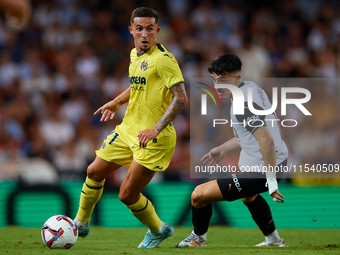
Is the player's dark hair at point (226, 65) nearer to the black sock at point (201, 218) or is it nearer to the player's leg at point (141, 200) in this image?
the player's leg at point (141, 200)

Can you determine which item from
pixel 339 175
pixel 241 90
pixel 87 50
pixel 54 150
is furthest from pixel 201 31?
pixel 241 90

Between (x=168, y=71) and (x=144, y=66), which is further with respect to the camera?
(x=144, y=66)

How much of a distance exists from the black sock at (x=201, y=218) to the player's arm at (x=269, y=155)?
31.5 inches

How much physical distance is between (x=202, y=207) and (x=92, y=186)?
119 cm

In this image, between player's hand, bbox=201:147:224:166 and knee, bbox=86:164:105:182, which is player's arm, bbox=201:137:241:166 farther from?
knee, bbox=86:164:105:182

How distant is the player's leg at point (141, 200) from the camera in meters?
5.22

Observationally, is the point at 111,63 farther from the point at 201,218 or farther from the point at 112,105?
the point at 201,218

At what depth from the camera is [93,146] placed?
9.89 metres

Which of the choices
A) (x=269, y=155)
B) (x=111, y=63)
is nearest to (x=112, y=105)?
(x=269, y=155)

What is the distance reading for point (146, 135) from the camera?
4957 millimetres

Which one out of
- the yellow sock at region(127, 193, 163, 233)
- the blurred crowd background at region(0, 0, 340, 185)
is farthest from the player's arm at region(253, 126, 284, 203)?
the blurred crowd background at region(0, 0, 340, 185)

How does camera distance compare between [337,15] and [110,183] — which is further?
[337,15]

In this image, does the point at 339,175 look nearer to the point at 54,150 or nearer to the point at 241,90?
the point at 241,90

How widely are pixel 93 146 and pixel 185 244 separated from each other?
15.3ft
